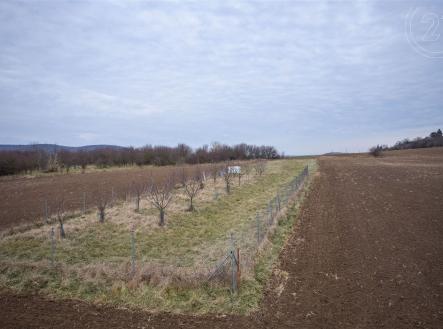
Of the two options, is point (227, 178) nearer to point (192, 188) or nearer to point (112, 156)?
point (192, 188)

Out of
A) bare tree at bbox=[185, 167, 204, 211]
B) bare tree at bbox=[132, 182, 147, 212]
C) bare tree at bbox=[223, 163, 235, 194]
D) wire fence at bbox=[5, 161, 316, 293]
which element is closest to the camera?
wire fence at bbox=[5, 161, 316, 293]

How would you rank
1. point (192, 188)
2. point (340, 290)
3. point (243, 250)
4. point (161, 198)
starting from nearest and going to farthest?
point (340, 290) → point (243, 250) → point (161, 198) → point (192, 188)

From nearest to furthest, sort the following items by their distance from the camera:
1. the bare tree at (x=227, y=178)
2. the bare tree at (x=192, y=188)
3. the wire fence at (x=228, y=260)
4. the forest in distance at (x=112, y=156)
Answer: the wire fence at (x=228, y=260) → the bare tree at (x=192, y=188) → the bare tree at (x=227, y=178) → the forest in distance at (x=112, y=156)

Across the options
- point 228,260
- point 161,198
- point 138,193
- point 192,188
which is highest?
point 192,188

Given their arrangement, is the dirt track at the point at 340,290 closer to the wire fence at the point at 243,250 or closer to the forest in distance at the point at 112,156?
the wire fence at the point at 243,250

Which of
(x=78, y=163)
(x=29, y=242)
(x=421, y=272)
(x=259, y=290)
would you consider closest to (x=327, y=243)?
(x=421, y=272)

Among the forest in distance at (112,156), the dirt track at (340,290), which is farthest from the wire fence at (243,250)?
the forest in distance at (112,156)

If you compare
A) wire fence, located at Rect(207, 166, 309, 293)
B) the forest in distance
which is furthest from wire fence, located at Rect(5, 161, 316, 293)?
the forest in distance

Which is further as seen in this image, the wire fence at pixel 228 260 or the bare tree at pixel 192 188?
the bare tree at pixel 192 188

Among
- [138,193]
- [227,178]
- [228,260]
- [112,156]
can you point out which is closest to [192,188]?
[138,193]

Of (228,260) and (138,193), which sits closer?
(228,260)

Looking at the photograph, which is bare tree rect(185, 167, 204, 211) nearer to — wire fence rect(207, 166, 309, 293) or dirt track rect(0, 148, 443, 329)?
wire fence rect(207, 166, 309, 293)

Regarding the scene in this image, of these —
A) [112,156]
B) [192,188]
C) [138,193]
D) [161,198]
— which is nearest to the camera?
[161,198]

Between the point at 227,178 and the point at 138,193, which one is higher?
the point at 227,178
